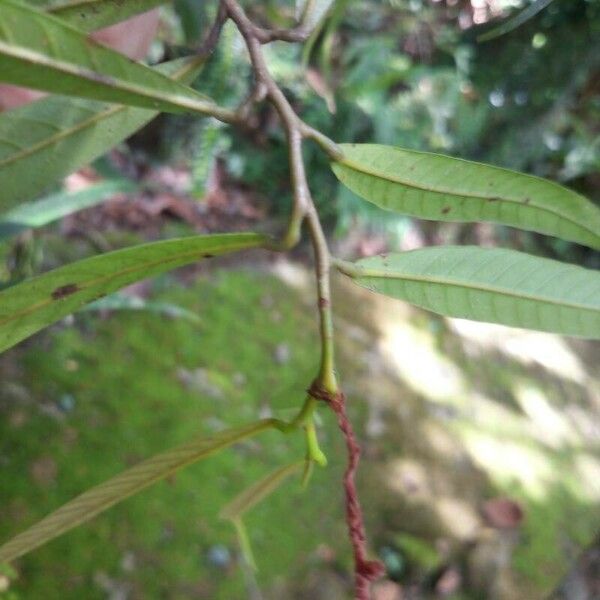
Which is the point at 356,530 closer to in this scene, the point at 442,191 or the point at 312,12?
the point at 442,191

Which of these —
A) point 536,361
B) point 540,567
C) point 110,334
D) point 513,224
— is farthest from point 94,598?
point 536,361

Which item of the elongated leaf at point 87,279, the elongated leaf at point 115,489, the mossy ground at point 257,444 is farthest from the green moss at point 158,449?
the elongated leaf at point 87,279

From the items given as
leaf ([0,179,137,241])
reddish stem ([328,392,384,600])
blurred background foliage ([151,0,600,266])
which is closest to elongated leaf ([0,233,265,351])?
reddish stem ([328,392,384,600])

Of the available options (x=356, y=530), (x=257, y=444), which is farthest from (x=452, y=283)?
(x=257, y=444)

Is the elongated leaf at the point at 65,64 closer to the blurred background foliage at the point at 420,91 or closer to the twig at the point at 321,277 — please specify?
the twig at the point at 321,277

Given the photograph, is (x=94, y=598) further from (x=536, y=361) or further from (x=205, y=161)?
(x=536, y=361)

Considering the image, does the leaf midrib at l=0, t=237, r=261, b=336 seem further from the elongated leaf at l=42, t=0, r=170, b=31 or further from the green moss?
the green moss
